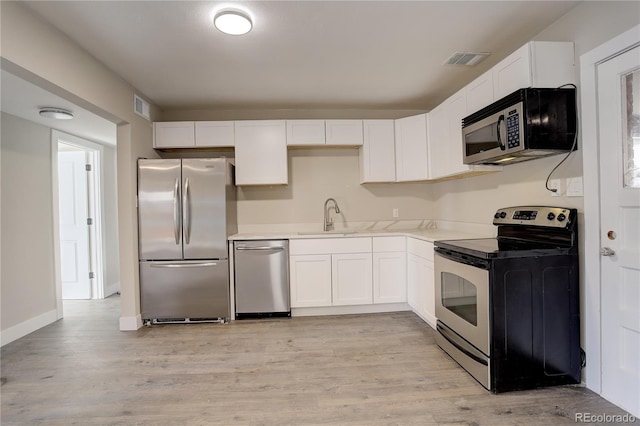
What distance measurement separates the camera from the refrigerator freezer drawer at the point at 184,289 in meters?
3.27

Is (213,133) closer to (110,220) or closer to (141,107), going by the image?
(141,107)

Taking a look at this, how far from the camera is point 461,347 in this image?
2.22 meters

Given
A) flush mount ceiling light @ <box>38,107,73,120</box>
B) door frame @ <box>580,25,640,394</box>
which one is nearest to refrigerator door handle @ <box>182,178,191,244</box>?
flush mount ceiling light @ <box>38,107,73,120</box>

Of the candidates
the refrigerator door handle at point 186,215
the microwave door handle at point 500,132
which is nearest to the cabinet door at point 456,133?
the microwave door handle at point 500,132

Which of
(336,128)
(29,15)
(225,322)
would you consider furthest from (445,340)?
(29,15)

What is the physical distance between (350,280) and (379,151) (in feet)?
5.24

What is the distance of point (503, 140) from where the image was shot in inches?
83.8

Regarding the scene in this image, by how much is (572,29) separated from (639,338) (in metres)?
1.96

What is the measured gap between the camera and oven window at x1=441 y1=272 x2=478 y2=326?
6.83 ft

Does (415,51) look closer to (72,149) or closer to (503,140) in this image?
(503,140)

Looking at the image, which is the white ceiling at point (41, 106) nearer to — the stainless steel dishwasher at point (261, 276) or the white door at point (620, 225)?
the stainless steel dishwasher at point (261, 276)

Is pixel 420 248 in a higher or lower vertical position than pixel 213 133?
lower

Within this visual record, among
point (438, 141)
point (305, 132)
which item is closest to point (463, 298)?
point (438, 141)

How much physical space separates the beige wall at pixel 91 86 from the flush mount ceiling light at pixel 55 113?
568mm
